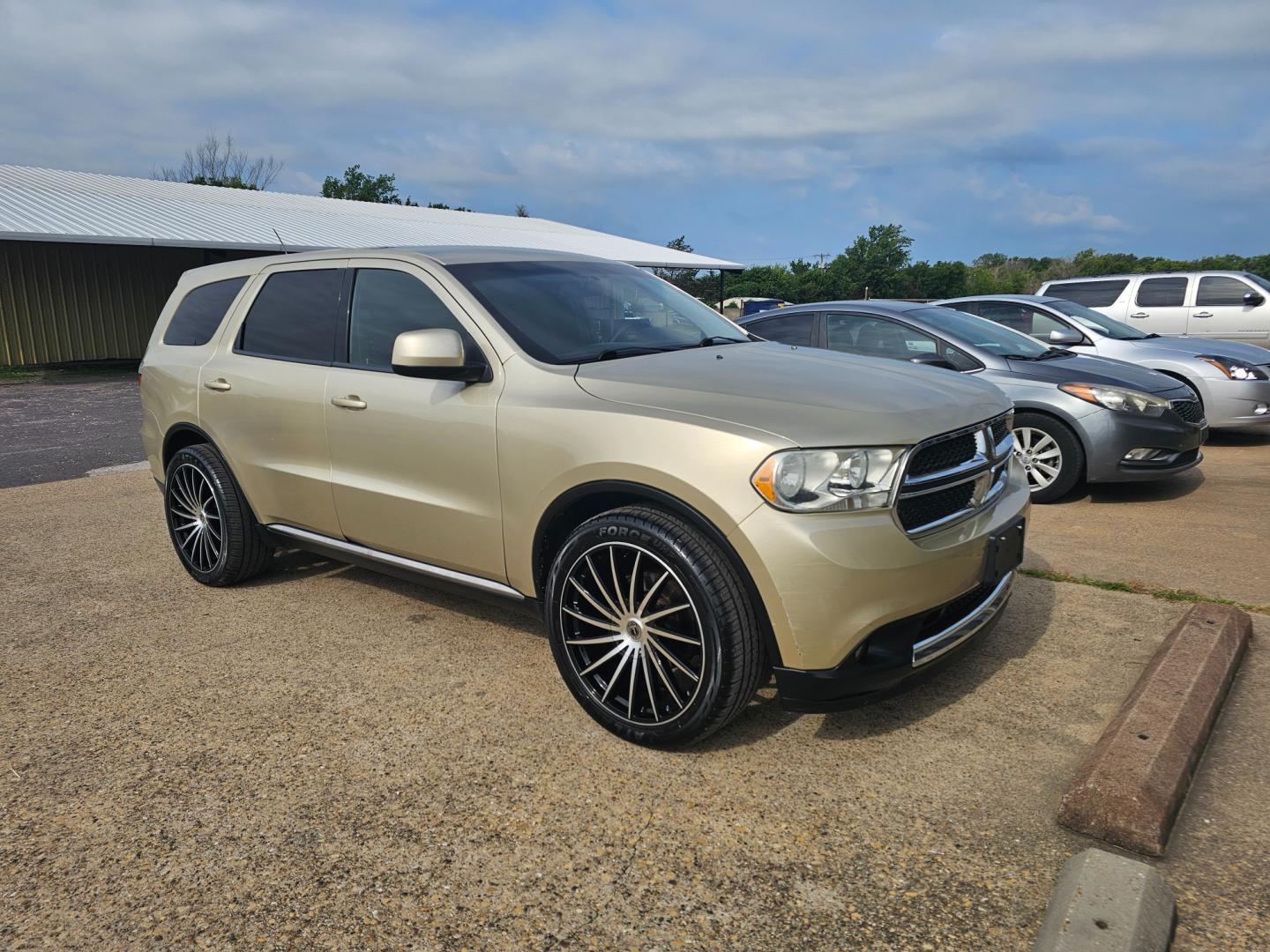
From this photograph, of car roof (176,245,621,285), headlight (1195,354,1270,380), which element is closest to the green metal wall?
car roof (176,245,621,285)

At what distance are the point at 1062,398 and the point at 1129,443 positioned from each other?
0.55m

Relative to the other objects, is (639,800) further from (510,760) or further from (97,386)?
(97,386)

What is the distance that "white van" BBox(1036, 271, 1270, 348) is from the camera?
12.9 metres

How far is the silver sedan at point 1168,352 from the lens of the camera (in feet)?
29.5

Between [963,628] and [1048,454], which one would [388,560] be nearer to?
[963,628]

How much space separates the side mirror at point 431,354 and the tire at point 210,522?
1851 mm

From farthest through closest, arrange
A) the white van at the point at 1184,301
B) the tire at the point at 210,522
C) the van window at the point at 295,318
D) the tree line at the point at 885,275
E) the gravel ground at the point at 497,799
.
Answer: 1. the tree line at the point at 885,275
2. the white van at the point at 1184,301
3. the tire at the point at 210,522
4. the van window at the point at 295,318
5. the gravel ground at the point at 497,799

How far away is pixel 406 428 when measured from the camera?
389 cm

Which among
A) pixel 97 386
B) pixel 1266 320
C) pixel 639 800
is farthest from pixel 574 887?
pixel 97 386

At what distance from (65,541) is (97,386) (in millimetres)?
13707

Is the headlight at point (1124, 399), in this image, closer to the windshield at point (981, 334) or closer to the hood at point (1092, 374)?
the hood at point (1092, 374)

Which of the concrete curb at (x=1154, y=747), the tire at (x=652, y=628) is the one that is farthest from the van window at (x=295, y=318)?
the concrete curb at (x=1154, y=747)

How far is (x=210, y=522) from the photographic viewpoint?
5051 mm

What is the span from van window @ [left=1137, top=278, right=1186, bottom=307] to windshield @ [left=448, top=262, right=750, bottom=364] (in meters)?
11.3
